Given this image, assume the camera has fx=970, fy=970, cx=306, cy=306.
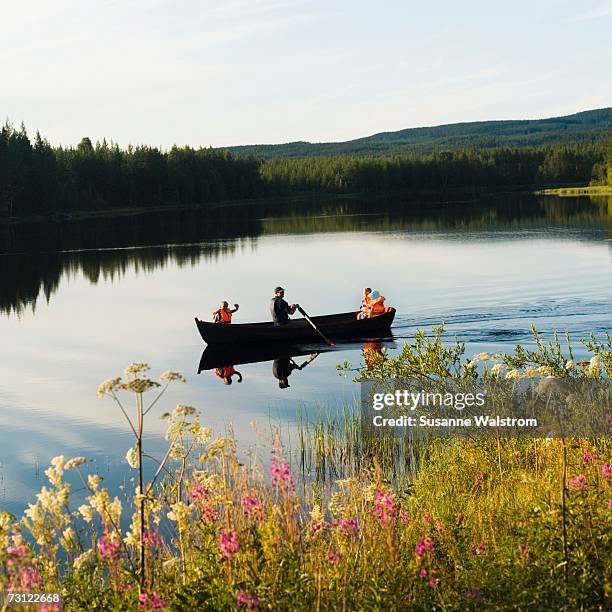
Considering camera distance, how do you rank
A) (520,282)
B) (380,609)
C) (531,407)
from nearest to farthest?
(380,609), (531,407), (520,282)

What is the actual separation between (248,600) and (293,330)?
21.9 meters

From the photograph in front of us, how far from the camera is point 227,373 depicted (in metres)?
24.3

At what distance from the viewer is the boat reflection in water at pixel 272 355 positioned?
79.7 ft

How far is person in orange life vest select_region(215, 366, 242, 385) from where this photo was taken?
23453 mm

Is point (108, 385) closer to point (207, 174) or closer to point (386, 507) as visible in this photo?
point (386, 507)

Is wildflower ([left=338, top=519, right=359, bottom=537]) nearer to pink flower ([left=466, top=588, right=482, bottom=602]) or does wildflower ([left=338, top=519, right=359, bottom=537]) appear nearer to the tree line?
pink flower ([left=466, top=588, right=482, bottom=602])

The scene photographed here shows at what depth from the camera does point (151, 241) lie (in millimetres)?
71250

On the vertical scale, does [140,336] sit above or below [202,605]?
below

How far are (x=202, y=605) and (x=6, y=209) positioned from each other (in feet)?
334

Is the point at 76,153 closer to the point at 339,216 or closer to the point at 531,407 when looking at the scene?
the point at 339,216

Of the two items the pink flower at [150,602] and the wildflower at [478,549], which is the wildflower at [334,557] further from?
the pink flower at [150,602]

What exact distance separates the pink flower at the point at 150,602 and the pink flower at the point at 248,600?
445 mm

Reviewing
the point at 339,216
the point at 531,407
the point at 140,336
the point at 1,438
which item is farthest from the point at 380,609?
the point at 339,216

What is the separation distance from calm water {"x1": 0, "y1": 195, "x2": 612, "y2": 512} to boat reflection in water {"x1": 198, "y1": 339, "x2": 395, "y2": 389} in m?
0.33
